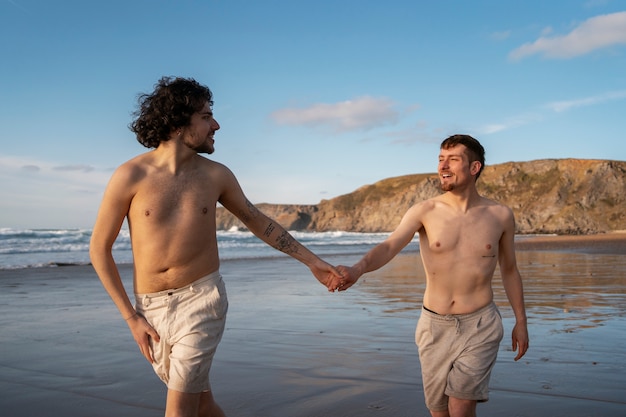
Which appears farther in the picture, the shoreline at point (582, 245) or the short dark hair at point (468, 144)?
the shoreline at point (582, 245)

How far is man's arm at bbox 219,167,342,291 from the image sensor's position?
12.2 ft

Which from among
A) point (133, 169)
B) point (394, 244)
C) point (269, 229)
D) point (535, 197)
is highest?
point (535, 197)

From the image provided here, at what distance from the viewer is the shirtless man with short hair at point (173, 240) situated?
3.25 m

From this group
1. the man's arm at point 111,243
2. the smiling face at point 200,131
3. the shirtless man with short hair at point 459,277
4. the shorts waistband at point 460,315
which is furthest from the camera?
the shorts waistband at point 460,315

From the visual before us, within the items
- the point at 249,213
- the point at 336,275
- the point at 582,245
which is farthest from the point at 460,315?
the point at 582,245

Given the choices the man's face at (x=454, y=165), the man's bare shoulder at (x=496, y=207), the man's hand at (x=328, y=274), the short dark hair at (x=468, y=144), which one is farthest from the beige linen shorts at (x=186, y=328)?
the man's bare shoulder at (x=496, y=207)

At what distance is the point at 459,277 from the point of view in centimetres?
388

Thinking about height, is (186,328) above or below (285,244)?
below

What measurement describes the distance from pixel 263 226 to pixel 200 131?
0.82 metres

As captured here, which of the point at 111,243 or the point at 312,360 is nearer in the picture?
the point at 111,243

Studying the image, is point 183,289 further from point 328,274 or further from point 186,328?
point 328,274

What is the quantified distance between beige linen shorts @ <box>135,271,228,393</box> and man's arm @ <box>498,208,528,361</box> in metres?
Result: 1.95

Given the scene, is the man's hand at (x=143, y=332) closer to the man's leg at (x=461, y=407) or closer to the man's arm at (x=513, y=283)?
the man's leg at (x=461, y=407)

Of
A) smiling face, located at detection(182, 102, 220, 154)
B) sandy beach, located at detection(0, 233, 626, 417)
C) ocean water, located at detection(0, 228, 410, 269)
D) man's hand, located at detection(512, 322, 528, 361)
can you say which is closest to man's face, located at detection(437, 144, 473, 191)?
man's hand, located at detection(512, 322, 528, 361)
